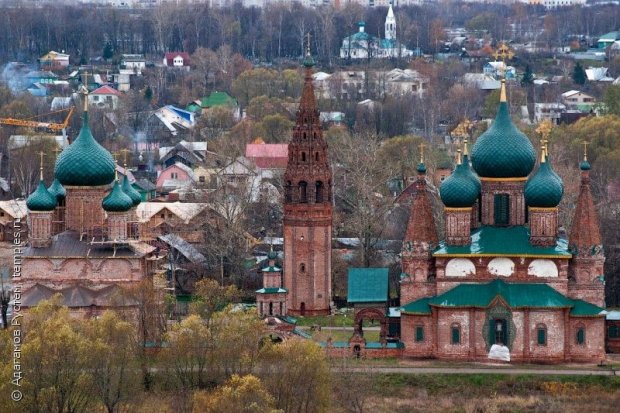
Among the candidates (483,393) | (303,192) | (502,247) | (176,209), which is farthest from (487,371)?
(176,209)

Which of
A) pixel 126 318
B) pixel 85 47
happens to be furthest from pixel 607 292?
pixel 85 47

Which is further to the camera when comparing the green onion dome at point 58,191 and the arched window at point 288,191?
the arched window at point 288,191

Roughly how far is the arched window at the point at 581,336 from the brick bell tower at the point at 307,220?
8.41 m

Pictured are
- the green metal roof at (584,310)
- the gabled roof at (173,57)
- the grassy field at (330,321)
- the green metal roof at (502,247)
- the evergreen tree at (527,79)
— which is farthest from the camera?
the gabled roof at (173,57)

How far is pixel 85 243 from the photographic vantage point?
50312mm

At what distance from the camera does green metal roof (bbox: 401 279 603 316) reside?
157 feet

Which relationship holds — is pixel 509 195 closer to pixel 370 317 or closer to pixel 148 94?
pixel 370 317

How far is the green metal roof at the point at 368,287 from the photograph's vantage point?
164 ft

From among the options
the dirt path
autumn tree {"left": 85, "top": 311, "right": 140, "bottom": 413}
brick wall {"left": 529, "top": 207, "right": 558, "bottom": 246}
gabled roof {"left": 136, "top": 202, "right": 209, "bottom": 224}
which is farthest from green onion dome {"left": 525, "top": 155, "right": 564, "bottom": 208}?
gabled roof {"left": 136, "top": 202, "right": 209, "bottom": 224}

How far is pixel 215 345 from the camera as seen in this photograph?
4459cm

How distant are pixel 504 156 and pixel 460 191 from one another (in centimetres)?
150

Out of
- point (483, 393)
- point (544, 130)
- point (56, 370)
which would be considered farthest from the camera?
point (544, 130)

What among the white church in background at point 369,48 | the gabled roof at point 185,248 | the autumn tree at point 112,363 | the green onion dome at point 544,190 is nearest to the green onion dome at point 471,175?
the green onion dome at point 544,190

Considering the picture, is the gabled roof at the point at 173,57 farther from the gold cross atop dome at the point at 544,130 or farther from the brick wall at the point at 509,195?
the brick wall at the point at 509,195
